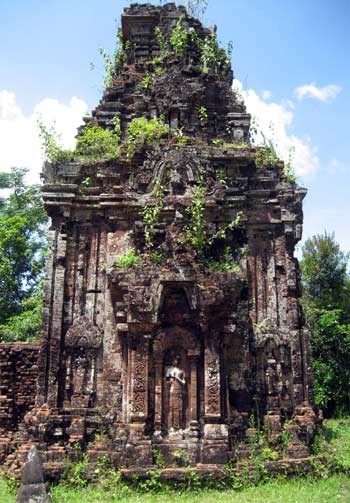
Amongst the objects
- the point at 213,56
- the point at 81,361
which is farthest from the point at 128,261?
the point at 213,56

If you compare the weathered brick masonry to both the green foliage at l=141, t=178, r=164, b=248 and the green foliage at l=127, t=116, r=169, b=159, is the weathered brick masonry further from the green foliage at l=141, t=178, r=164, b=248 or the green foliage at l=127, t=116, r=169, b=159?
the green foliage at l=127, t=116, r=169, b=159

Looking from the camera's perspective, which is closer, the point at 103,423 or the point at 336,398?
the point at 103,423

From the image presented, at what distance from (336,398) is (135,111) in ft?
44.9

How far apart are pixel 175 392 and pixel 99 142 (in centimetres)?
Answer: 567

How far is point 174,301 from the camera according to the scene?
10836 millimetres

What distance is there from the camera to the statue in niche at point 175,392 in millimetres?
10234

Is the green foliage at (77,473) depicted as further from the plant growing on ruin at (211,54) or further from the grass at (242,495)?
the plant growing on ruin at (211,54)

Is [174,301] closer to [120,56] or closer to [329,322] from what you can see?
[120,56]

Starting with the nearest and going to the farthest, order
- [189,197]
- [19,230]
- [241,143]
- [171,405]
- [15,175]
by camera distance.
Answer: [171,405] < [189,197] < [241,143] < [19,230] < [15,175]

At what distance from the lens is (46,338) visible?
35.8 feet

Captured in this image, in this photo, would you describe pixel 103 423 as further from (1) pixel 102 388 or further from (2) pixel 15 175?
(2) pixel 15 175

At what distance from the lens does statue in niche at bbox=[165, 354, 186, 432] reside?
10.2 metres

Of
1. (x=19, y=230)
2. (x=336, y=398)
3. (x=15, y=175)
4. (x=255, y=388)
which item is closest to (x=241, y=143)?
(x=255, y=388)

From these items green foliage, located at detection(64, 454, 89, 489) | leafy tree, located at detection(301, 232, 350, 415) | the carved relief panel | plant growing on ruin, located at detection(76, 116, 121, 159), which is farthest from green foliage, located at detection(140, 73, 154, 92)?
leafy tree, located at detection(301, 232, 350, 415)
